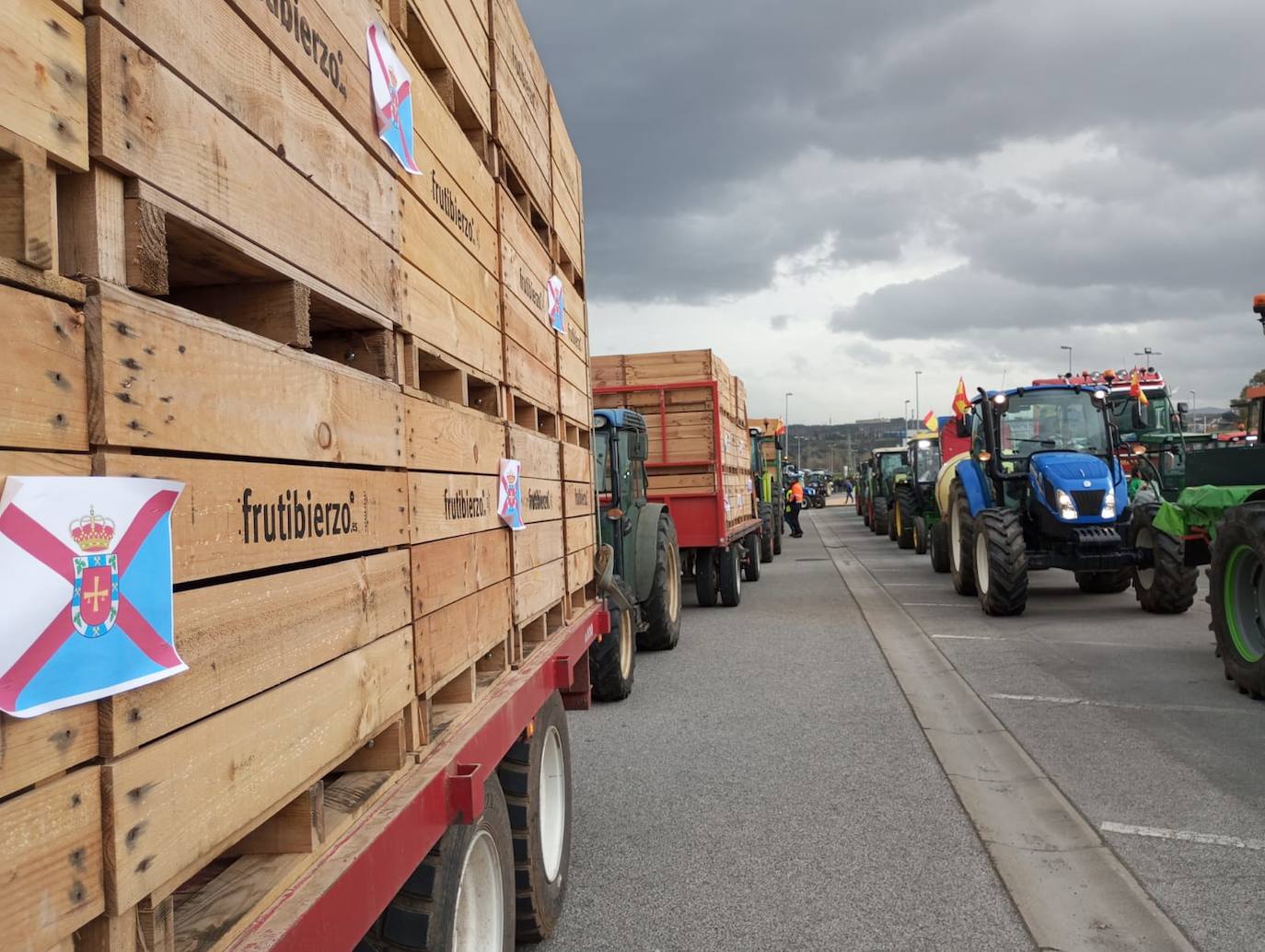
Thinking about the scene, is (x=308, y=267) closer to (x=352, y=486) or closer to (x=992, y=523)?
(x=352, y=486)

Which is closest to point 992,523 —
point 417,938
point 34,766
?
point 417,938

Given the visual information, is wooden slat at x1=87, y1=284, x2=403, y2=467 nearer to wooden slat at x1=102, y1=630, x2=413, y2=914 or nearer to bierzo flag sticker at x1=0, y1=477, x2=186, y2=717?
bierzo flag sticker at x1=0, y1=477, x2=186, y2=717

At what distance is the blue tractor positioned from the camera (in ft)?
36.0

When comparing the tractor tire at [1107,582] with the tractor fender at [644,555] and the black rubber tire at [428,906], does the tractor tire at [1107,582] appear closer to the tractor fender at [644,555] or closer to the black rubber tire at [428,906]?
the tractor fender at [644,555]

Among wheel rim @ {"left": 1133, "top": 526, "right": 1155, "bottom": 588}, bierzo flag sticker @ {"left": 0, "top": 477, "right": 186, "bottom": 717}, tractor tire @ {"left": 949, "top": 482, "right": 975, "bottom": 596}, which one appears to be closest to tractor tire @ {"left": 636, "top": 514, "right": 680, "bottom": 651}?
tractor tire @ {"left": 949, "top": 482, "right": 975, "bottom": 596}

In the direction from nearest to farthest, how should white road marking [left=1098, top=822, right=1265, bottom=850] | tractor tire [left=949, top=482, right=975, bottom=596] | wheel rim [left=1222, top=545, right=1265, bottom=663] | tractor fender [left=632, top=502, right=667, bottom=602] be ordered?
white road marking [left=1098, top=822, right=1265, bottom=850] < wheel rim [left=1222, top=545, right=1265, bottom=663] < tractor fender [left=632, top=502, right=667, bottom=602] < tractor tire [left=949, top=482, right=975, bottom=596]

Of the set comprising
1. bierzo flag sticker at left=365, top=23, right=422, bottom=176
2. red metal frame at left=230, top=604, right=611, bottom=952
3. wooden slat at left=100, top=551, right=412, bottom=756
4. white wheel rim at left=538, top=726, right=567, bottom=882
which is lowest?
white wheel rim at left=538, top=726, right=567, bottom=882

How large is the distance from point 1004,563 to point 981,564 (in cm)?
112

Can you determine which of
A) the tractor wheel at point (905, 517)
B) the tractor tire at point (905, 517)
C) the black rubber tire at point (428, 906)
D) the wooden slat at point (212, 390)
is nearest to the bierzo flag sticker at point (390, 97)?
the wooden slat at point (212, 390)

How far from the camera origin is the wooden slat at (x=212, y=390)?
129 centimetres

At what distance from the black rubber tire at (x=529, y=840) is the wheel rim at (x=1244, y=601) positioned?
5.68m

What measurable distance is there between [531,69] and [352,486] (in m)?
3.12

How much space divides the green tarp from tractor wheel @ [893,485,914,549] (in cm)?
1277

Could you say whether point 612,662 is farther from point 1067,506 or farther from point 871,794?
point 1067,506
